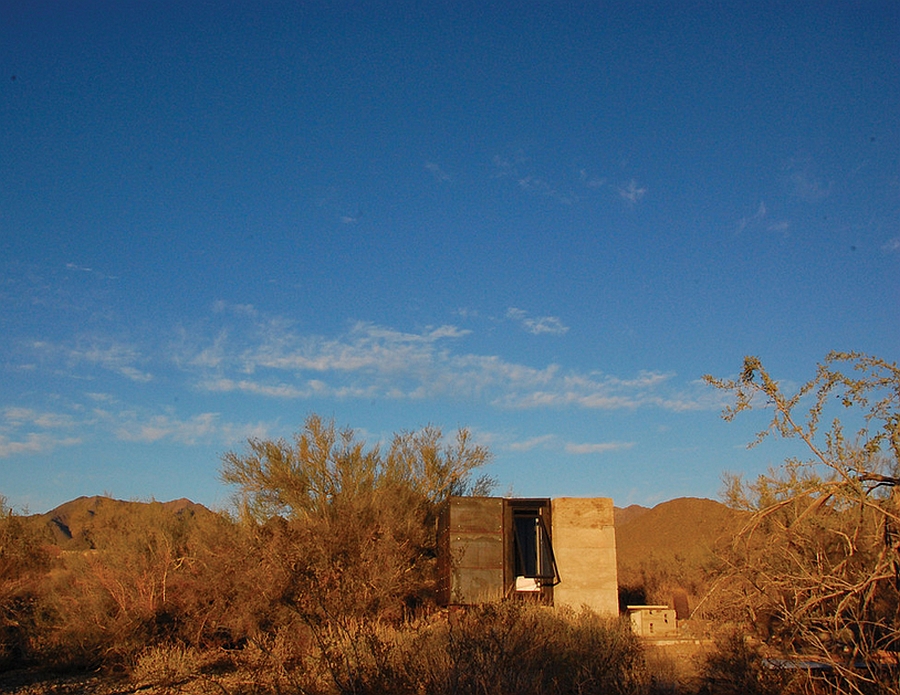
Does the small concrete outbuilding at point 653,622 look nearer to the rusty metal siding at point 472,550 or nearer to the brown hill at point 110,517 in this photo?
the rusty metal siding at point 472,550

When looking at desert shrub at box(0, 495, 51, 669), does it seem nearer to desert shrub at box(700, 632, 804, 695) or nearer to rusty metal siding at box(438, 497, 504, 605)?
rusty metal siding at box(438, 497, 504, 605)

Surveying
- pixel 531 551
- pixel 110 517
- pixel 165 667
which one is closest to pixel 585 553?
pixel 531 551

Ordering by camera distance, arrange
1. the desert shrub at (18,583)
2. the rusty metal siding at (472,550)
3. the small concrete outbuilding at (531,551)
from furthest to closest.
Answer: the small concrete outbuilding at (531,551) < the rusty metal siding at (472,550) < the desert shrub at (18,583)

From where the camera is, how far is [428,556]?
65.7 ft

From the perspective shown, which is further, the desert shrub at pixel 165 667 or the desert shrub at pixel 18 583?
the desert shrub at pixel 18 583

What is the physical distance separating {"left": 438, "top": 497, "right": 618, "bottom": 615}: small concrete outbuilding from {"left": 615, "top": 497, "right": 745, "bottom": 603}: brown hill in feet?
9.30

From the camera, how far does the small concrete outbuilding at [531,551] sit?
1839 cm

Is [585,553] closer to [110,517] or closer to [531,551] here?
[531,551]

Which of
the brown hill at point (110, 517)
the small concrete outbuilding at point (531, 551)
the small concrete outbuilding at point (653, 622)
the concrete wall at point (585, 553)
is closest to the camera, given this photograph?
the small concrete outbuilding at point (653, 622)

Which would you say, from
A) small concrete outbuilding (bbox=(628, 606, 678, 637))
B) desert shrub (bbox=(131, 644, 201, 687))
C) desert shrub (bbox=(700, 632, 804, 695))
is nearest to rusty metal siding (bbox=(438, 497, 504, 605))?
small concrete outbuilding (bbox=(628, 606, 678, 637))

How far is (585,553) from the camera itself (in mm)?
19156

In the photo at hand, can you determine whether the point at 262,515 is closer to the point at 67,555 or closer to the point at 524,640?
the point at 67,555

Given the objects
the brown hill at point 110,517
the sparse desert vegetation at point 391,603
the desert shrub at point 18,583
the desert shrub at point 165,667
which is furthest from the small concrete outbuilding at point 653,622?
the desert shrub at point 18,583

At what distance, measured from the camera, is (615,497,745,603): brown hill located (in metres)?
25.3
